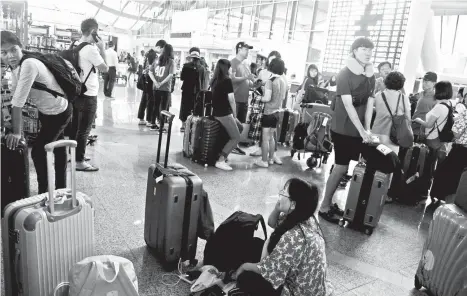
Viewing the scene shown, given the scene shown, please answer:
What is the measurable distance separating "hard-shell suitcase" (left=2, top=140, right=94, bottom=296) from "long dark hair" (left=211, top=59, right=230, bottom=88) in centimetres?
319

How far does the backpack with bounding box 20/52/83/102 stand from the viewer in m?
2.95

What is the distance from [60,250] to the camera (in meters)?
1.92

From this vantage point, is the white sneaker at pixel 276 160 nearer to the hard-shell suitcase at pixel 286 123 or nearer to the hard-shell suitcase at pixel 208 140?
the hard-shell suitcase at pixel 208 140

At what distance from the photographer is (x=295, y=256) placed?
1970 mm

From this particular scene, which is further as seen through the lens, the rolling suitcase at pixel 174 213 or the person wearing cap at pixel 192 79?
the person wearing cap at pixel 192 79

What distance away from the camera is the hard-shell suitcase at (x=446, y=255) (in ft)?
7.46

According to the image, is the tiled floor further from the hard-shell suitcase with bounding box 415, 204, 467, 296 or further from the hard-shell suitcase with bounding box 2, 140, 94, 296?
the hard-shell suitcase with bounding box 2, 140, 94, 296

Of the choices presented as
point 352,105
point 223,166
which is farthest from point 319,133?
point 352,105

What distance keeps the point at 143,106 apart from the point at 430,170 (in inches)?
226

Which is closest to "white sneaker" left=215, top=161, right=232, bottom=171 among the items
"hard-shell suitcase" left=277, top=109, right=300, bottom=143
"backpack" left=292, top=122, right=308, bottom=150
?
"backpack" left=292, top=122, right=308, bottom=150

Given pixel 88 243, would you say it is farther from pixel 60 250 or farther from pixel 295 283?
pixel 295 283

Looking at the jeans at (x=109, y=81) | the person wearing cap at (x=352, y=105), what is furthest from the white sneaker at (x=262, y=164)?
the jeans at (x=109, y=81)

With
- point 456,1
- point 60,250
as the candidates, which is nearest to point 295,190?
point 60,250

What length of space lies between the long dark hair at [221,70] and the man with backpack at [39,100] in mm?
2138
